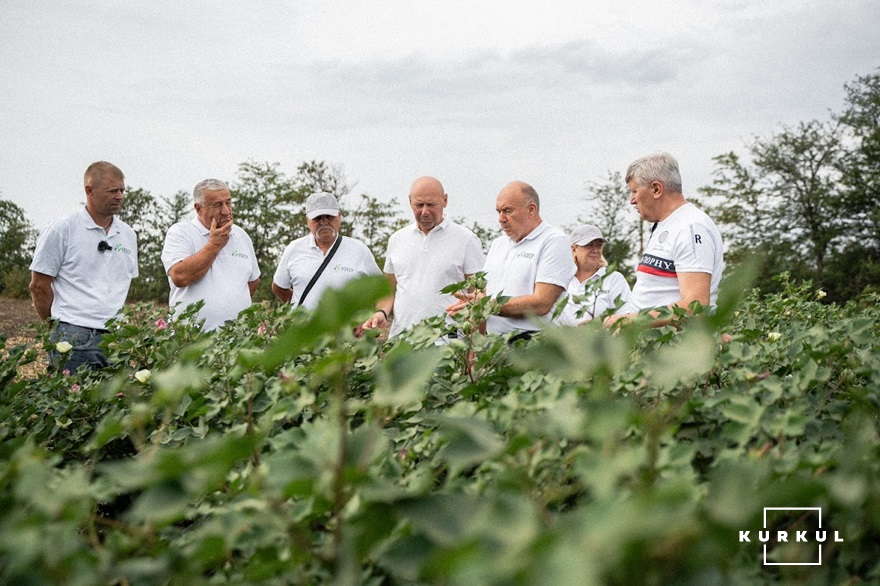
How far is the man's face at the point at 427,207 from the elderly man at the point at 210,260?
1394 millimetres

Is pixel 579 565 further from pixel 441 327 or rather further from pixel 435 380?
pixel 441 327

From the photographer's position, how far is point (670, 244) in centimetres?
391

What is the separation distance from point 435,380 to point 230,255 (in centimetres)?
407

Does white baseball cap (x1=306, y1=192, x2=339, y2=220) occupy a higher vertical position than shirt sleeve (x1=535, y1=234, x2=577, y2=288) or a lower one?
higher

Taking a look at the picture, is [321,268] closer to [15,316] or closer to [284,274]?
[284,274]

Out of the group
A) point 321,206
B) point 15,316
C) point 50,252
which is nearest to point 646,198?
point 321,206

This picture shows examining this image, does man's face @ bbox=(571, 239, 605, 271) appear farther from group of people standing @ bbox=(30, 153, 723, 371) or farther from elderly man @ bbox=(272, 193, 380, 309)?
elderly man @ bbox=(272, 193, 380, 309)

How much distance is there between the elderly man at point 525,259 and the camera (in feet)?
16.1

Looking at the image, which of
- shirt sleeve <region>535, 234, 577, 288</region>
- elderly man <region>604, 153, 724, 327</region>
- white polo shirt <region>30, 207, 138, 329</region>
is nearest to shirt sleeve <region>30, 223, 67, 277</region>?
white polo shirt <region>30, 207, 138, 329</region>

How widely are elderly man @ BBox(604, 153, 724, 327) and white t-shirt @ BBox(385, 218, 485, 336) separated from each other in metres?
1.82

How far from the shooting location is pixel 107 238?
5562mm

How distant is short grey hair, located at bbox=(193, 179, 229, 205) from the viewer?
224 inches

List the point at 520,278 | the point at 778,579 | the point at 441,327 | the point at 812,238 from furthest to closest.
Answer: the point at 812,238, the point at 520,278, the point at 441,327, the point at 778,579

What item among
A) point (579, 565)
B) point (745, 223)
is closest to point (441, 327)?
point (579, 565)
